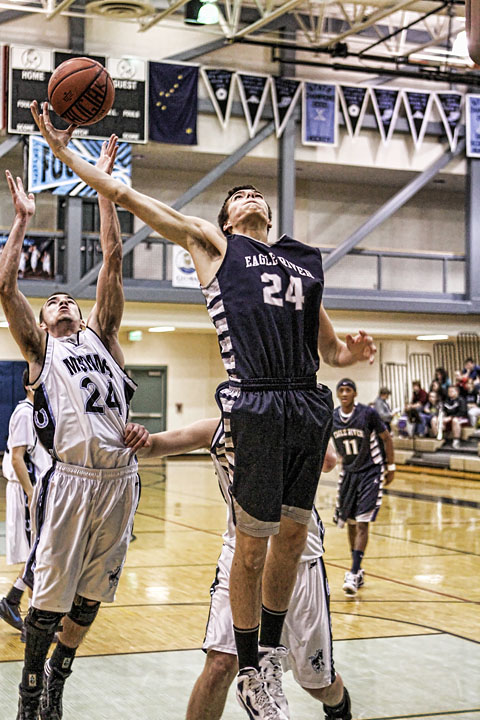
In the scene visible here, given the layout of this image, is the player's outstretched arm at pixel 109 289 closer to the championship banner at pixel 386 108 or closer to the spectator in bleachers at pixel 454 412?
the spectator in bleachers at pixel 454 412

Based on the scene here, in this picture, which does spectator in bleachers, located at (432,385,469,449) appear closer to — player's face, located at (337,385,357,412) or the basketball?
player's face, located at (337,385,357,412)

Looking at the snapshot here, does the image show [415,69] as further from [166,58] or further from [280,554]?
[280,554]

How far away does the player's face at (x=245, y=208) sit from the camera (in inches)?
145

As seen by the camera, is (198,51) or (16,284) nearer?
(16,284)

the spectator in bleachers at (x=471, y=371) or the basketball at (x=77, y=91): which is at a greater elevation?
the basketball at (x=77, y=91)

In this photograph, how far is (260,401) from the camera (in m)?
3.40

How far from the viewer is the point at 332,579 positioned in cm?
861

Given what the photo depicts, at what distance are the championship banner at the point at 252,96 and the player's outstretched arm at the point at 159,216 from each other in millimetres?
17228

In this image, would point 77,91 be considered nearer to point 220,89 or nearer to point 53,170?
point 53,170

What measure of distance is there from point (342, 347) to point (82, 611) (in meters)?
1.71

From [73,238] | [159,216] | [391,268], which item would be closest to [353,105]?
[391,268]


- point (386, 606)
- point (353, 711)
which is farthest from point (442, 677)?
point (386, 606)

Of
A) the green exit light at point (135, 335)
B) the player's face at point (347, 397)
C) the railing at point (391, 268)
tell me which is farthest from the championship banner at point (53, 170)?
the player's face at point (347, 397)

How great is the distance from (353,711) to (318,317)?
231 cm
